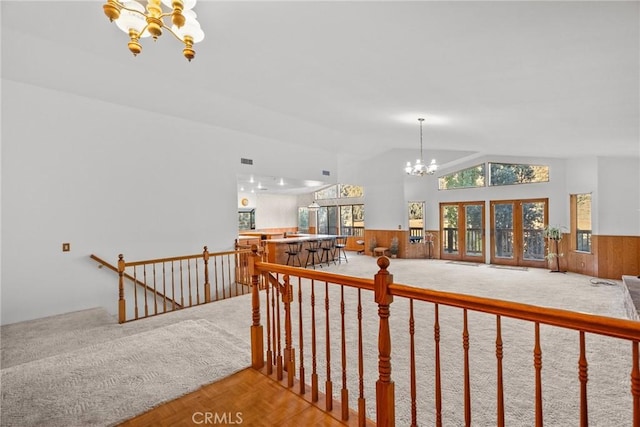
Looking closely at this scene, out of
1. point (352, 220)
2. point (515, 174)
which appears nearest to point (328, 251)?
point (352, 220)

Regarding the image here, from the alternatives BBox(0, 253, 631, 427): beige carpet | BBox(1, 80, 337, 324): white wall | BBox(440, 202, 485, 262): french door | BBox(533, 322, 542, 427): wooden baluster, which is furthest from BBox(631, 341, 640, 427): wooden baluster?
BBox(440, 202, 485, 262): french door

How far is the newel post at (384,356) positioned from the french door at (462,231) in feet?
28.6

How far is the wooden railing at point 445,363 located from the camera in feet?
4.15

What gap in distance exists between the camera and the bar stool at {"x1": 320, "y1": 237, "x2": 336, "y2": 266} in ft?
30.8

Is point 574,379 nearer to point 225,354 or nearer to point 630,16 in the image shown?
point 630,16

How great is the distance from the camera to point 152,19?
2.19m

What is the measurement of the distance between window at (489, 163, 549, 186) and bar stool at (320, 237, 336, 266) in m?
4.99

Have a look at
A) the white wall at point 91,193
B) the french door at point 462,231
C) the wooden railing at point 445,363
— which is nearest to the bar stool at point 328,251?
the french door at point 462,231

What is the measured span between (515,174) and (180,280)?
8.85 m

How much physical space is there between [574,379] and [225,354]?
3113 millimetres

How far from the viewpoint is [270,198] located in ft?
42.4

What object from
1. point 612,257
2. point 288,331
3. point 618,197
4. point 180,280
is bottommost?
point 180,280

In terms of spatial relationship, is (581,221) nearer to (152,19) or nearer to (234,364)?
(234,364)

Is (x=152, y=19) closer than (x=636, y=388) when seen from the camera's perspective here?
No
